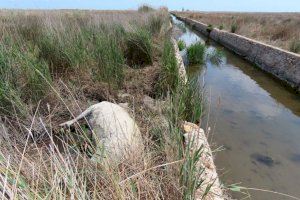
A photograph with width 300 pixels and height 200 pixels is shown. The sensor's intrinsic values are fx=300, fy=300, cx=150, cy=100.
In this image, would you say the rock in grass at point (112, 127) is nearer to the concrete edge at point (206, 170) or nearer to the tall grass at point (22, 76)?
the concrete edge at point (206, 170)

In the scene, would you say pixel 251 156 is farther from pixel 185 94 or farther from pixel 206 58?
pixel 206 58

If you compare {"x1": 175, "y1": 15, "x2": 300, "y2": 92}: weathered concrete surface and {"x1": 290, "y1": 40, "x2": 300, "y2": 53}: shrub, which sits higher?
{"x1": 290, "y1": 40, "x2": 300, "y2": 53}: shrub

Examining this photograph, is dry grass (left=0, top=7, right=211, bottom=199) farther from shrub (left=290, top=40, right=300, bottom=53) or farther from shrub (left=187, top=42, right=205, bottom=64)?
shrub (left=290, top=40, right=300, bottom=53)

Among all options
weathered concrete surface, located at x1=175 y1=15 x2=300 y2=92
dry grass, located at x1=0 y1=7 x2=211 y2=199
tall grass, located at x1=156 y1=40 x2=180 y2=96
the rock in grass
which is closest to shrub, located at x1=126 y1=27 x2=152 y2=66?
dry grass, located at x1=0 y1=7 x2=211 y2=199

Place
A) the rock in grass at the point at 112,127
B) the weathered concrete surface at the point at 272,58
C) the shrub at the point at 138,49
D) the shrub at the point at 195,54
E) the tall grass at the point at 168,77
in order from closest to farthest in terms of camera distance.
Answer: the rock in grass at the point at 112,127, the tall grass at the point at 168,77, the shrub at the point at 138,49, the weathered concrete surface at the point at 272,58, the shrub at the point at 195,54

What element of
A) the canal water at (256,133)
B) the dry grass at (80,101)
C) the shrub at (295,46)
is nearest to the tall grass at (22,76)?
the dry grass at (80,101)

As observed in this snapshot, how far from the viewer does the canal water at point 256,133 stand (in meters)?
3.41

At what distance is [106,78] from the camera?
4188 mm

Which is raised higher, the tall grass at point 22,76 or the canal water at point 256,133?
the tall grass at point 22,76

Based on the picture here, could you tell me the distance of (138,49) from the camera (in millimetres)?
6188

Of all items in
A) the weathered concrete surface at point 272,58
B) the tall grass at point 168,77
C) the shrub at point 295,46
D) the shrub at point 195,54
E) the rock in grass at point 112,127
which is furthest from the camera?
the shrub at point 195,54

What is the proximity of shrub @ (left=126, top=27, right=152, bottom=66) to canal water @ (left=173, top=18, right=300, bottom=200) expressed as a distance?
4.99 feet

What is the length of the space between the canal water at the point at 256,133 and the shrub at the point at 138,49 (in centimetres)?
152

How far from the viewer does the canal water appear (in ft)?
11.2
